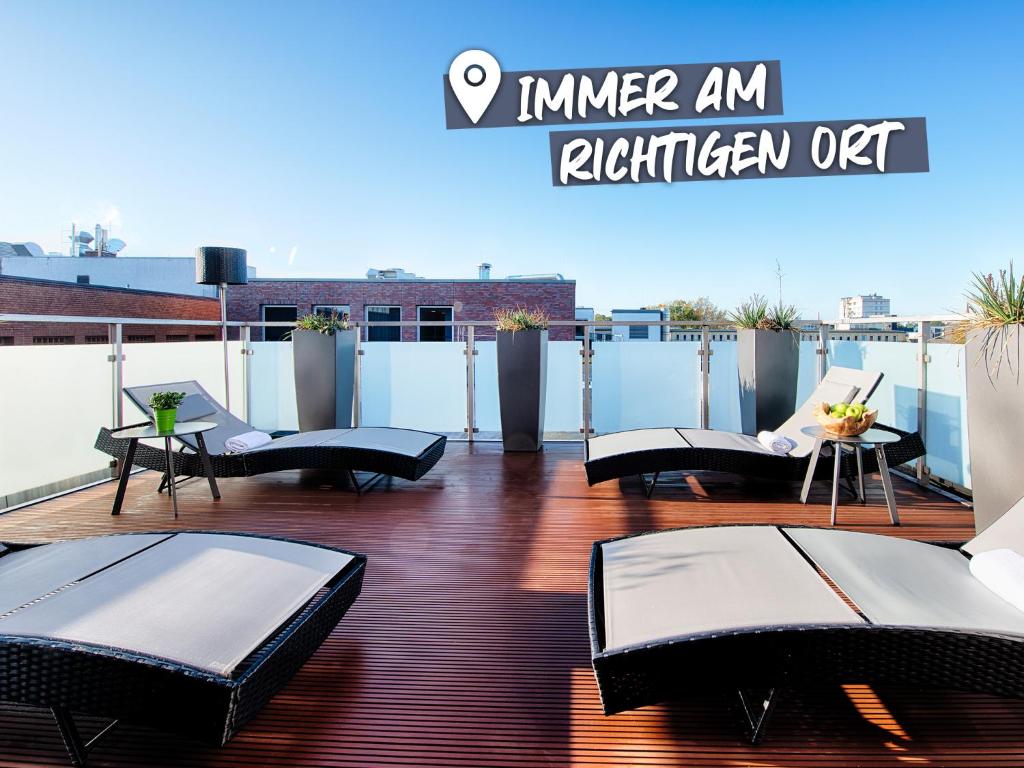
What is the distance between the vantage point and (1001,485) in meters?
2.92

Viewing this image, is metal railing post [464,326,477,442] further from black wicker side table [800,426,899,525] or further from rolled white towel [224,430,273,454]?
black wicker side table [800,426,899,525]

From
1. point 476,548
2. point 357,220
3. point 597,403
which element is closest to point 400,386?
point 597,403

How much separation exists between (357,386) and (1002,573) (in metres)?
6.12

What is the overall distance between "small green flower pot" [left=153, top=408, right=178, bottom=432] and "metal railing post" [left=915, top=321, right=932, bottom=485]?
17.6ft

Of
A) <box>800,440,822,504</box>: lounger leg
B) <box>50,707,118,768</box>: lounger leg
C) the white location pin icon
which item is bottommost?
<box>50,707,118,768</box>: lounger leg

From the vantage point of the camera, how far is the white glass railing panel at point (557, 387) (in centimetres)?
705

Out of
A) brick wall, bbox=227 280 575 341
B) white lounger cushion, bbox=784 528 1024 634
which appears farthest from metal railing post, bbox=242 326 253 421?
brick wall, bbox=227 280 575 341

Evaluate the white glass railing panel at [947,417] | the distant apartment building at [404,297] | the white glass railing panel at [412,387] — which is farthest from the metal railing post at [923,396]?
the distant apartment building at [404,297]

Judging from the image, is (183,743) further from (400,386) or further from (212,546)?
Result: (400,386)

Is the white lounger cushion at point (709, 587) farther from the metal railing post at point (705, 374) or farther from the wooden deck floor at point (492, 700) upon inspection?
the metal railing post at point (705, 374)

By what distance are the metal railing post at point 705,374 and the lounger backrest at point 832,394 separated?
1.65 metres

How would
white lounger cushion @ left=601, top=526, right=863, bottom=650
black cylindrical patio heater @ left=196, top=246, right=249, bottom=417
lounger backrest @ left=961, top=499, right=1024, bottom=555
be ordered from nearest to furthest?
white lounger cushion @ left=601, top=526, right=863, bottom=650
lounger backrest @ left=961, top=499, right=1024, bottom=555
black cylindrical patio heater @ left=196, top=246, right=249, bottom=417

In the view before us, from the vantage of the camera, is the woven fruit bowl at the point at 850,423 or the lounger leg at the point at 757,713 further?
the woven fruit bowl at the point at 850,423

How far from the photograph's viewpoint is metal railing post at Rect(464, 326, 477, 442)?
23.3ft
